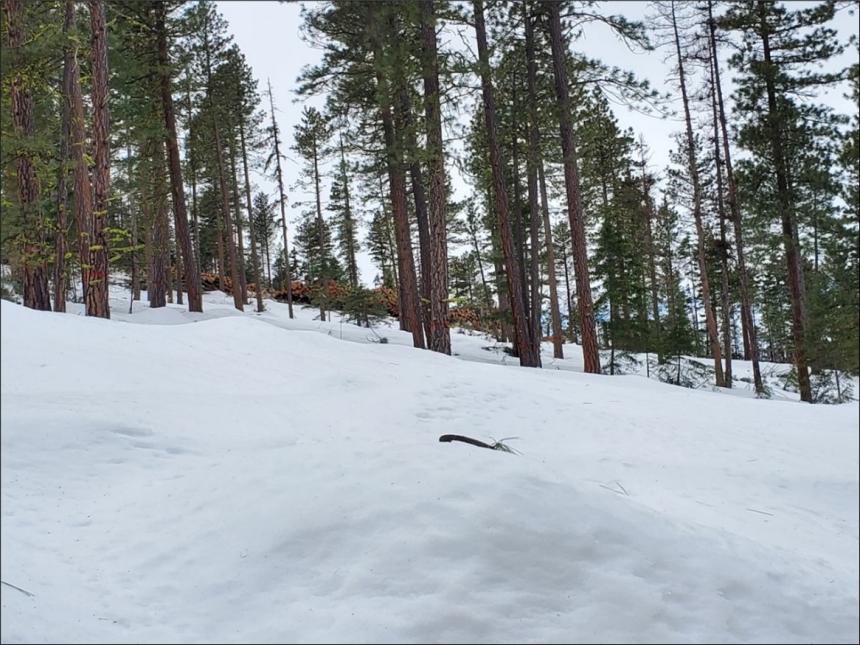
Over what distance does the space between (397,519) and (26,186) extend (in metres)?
9.86

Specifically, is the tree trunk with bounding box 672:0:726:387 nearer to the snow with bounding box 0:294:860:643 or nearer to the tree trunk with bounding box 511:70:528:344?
the tree trunk with bounding box 511:70:528:344

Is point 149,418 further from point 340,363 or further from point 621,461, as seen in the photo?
point 621,461

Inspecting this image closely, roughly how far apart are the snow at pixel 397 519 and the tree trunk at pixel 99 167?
3922 mm

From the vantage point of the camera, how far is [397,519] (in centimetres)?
301

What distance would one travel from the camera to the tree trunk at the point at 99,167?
841 centimetres

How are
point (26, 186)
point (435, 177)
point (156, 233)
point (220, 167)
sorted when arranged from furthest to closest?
point (220, 167), point (156, 233), point (435, 177), point (26, 186)

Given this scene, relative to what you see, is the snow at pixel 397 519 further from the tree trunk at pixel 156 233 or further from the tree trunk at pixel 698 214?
the tree trunk at pixel 156 233

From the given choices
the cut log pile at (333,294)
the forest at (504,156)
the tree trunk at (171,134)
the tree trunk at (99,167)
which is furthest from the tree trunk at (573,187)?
the cut log pile at (333,294)

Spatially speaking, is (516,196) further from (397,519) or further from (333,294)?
(333,294)

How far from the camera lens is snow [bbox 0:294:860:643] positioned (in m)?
1.94

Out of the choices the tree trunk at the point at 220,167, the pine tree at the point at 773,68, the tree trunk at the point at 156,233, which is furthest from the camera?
the tree trunk at the point at 220,167

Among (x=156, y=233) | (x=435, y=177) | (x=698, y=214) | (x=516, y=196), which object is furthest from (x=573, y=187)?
(x=156, y=233)

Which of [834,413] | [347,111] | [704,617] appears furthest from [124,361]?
[347,111]

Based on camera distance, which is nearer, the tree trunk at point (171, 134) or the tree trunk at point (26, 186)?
the tree trunk at point (26, 186)
